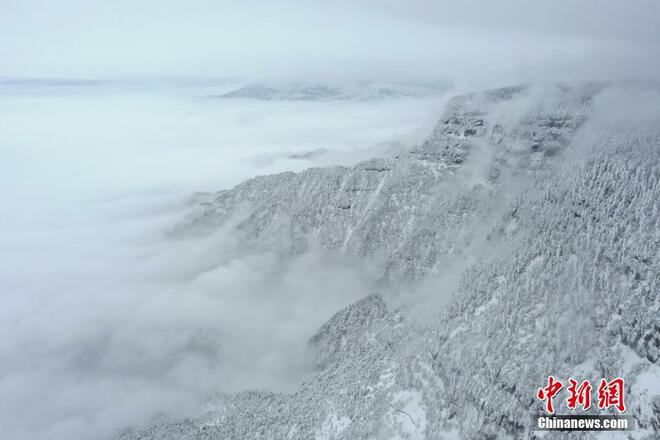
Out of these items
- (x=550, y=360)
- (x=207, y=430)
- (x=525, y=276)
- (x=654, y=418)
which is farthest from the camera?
(x=207, y=430)

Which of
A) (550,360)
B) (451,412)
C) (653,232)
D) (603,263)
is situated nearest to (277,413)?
(451,412)

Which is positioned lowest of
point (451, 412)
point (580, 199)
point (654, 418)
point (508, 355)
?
point (451, 412)

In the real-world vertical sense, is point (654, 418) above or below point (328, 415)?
above

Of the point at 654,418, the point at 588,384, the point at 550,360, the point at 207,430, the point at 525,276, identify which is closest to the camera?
the point at 654,418

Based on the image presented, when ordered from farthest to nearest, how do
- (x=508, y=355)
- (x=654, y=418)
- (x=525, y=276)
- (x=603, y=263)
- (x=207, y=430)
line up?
(x=207, y=430)
(x=525, y=276)
(x=603, y=263)
(x=508, y=355)
(x=654, y=418)

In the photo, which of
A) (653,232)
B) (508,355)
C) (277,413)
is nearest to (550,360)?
(508,355)

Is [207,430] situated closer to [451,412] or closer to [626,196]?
[451,412]

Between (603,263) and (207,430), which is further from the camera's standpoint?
(207,430)

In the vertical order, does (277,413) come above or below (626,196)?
below

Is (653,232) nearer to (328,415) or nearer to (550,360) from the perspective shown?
(550,360)
